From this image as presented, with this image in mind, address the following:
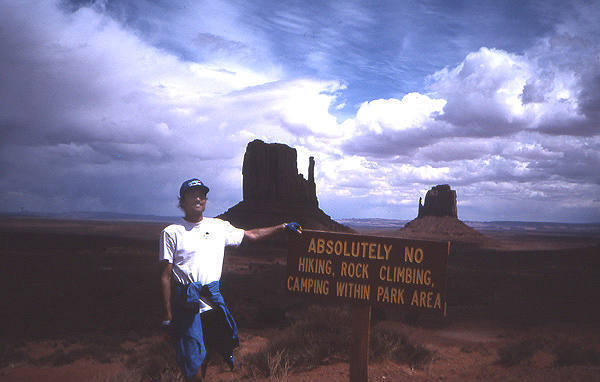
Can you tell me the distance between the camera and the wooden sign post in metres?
4.13

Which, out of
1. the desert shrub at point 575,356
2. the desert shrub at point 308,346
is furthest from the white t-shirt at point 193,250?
the desert shrub at point 575,356

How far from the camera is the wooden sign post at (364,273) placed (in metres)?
4.13

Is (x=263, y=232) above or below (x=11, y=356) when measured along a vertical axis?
above

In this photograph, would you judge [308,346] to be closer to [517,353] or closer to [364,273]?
[364,273]

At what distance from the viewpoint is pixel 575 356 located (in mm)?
7469

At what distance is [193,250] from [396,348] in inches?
234

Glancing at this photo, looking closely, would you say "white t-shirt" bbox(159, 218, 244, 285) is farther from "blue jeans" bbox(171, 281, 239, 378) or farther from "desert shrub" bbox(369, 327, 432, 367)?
"desert shrub" bbox(369, 327, 432, 367)

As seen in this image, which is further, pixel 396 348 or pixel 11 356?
pixel 11 356

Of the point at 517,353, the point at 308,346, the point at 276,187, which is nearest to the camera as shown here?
the point at 308,346

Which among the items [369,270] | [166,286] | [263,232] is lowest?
[166,286]

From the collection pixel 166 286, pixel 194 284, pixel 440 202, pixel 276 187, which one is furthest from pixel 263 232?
pixel 440 202

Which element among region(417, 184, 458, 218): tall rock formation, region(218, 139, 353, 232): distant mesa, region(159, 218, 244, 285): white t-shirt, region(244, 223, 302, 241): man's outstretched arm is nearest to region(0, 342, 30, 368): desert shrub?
region(159, 218, 244, 285): white t-shirt

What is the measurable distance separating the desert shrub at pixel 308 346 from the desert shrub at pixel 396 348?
563 millimetres

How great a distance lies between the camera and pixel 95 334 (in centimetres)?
1134
